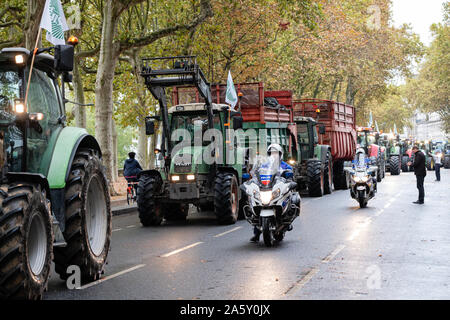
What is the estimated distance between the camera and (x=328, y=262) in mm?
9422

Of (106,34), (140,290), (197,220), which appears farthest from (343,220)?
(106,34)

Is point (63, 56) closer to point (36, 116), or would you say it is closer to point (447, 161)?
point (36, 116)

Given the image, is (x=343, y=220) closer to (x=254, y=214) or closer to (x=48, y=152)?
(x=254, y=214)

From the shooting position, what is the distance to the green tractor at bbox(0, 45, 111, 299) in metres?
5.95

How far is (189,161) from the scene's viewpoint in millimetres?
15039

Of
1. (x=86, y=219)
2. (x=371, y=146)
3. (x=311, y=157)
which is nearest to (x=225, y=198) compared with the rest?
(x=86, y=219)

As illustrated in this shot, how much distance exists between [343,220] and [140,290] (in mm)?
8628

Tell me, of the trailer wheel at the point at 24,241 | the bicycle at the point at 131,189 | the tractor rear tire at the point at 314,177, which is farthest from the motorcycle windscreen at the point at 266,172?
the tractor rear tire at the point at 314,177

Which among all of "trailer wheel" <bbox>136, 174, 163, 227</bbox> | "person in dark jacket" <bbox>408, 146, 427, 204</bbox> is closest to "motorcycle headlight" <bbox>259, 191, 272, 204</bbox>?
"trailer wheel" <bbox>136, 174, 163, 227</bbox>

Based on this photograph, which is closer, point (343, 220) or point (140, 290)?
point (140, 290)

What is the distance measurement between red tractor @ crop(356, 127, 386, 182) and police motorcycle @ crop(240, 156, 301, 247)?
2084 centimetres

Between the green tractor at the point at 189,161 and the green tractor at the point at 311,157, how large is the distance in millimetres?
7964

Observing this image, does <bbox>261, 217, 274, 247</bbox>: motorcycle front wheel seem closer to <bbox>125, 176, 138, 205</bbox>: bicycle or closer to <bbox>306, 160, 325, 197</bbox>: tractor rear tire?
<bbox>125, 176, 138, 205</bbox>: bicycle
